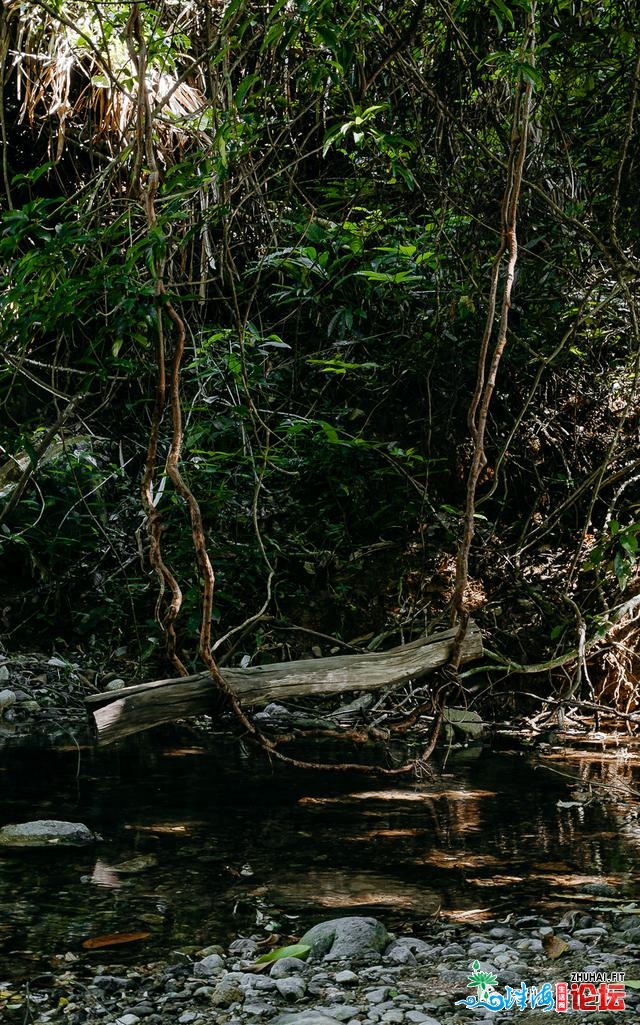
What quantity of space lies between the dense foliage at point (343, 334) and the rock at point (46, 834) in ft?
3.08

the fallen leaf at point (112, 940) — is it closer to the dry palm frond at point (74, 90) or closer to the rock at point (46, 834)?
the rock at point (46, 834)

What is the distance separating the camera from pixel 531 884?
2979 millimetres

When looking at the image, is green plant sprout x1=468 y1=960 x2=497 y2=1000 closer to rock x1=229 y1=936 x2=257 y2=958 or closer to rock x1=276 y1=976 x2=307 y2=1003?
rock x1=276 y1=976 x2=307 y2=1003

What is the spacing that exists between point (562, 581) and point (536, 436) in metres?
0.80

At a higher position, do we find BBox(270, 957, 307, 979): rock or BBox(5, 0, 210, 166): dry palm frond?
BBox(5, 0, 210, 166): dry palm frond

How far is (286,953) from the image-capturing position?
2.43 metres

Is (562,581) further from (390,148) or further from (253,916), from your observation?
(253,916)

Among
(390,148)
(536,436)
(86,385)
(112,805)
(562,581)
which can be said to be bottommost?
(112,805)

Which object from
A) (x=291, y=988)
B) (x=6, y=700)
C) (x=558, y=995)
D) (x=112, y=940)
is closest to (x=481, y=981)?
(x=558, y=995)

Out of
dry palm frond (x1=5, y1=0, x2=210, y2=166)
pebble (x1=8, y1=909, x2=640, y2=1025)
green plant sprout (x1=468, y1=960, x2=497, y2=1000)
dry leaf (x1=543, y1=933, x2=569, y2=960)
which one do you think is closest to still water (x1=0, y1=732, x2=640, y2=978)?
pebble (x1=8, y1=909, x2=640, y2=1025)

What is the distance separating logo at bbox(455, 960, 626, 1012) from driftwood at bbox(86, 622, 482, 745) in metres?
1.11

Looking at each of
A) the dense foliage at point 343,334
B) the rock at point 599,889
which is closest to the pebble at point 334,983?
the rock at point 599,889

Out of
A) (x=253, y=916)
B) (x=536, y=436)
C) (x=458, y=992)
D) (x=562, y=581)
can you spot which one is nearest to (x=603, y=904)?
(x=458, y=992)

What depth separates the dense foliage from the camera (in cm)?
373
